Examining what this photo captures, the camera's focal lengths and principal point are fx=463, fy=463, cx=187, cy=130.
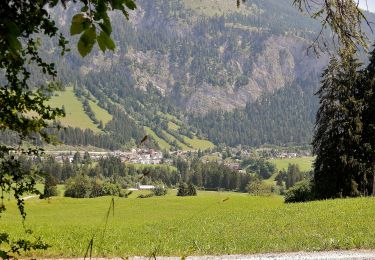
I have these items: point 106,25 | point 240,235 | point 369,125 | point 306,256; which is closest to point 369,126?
point 369,125

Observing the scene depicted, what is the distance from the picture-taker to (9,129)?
488 cm

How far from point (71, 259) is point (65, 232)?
793cm

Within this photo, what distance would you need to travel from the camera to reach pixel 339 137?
4397cm

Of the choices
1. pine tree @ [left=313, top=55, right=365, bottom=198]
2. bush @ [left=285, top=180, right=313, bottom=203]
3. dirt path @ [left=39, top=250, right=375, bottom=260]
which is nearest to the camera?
dirt path @ [left=39, top=250, right=375, bottom=260]

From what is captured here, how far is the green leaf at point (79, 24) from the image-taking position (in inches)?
73.0

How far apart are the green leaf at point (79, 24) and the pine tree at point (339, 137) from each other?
4277cm

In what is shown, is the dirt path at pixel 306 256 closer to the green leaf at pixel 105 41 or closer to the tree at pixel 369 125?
the green leaf at pixel 105 41

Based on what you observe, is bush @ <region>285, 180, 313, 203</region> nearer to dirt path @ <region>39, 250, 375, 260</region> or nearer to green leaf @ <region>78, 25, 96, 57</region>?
dirt path @ <region>39, 250, 375, 260</region>

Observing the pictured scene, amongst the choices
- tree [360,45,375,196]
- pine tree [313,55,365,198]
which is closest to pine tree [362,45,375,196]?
tree [360,45,375,196]

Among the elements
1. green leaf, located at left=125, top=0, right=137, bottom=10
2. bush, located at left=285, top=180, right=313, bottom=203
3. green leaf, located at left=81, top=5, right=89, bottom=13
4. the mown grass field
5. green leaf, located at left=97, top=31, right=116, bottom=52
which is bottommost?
bush, located at left=285, top=180, right=313, bottom=203

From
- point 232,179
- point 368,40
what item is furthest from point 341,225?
point 232,179

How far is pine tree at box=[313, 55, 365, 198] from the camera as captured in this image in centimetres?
4306

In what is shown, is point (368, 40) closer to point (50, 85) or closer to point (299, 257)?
point (50, 85)

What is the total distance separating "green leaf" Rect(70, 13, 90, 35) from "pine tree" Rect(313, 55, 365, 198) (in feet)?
140
